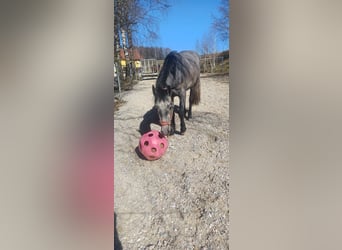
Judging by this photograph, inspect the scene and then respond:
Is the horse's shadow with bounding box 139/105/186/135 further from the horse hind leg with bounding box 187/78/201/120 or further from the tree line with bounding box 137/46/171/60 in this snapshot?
the tree line with bounding box 137/46/171/60

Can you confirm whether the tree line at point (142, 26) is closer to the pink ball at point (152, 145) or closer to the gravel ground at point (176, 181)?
the gravel ground at point (176, 181)

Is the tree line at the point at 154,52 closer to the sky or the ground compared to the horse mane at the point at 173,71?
closer to the sky

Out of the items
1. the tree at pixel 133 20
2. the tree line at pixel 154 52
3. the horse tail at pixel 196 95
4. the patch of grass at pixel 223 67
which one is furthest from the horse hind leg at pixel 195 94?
the tree at pixel 133 20

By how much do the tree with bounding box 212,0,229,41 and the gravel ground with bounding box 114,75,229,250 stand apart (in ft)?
0.76

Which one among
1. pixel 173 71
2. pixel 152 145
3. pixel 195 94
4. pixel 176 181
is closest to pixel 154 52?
pixel 173 71

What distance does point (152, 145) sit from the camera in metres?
1.90

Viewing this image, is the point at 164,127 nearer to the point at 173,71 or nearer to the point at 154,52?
the point at 173,71

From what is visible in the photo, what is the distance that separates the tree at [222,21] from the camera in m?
1.83

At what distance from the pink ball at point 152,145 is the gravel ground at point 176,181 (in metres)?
0.03

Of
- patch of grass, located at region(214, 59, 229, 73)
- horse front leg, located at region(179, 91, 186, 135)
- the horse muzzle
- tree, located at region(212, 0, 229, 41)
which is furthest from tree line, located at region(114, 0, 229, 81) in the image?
the horse muzzle
